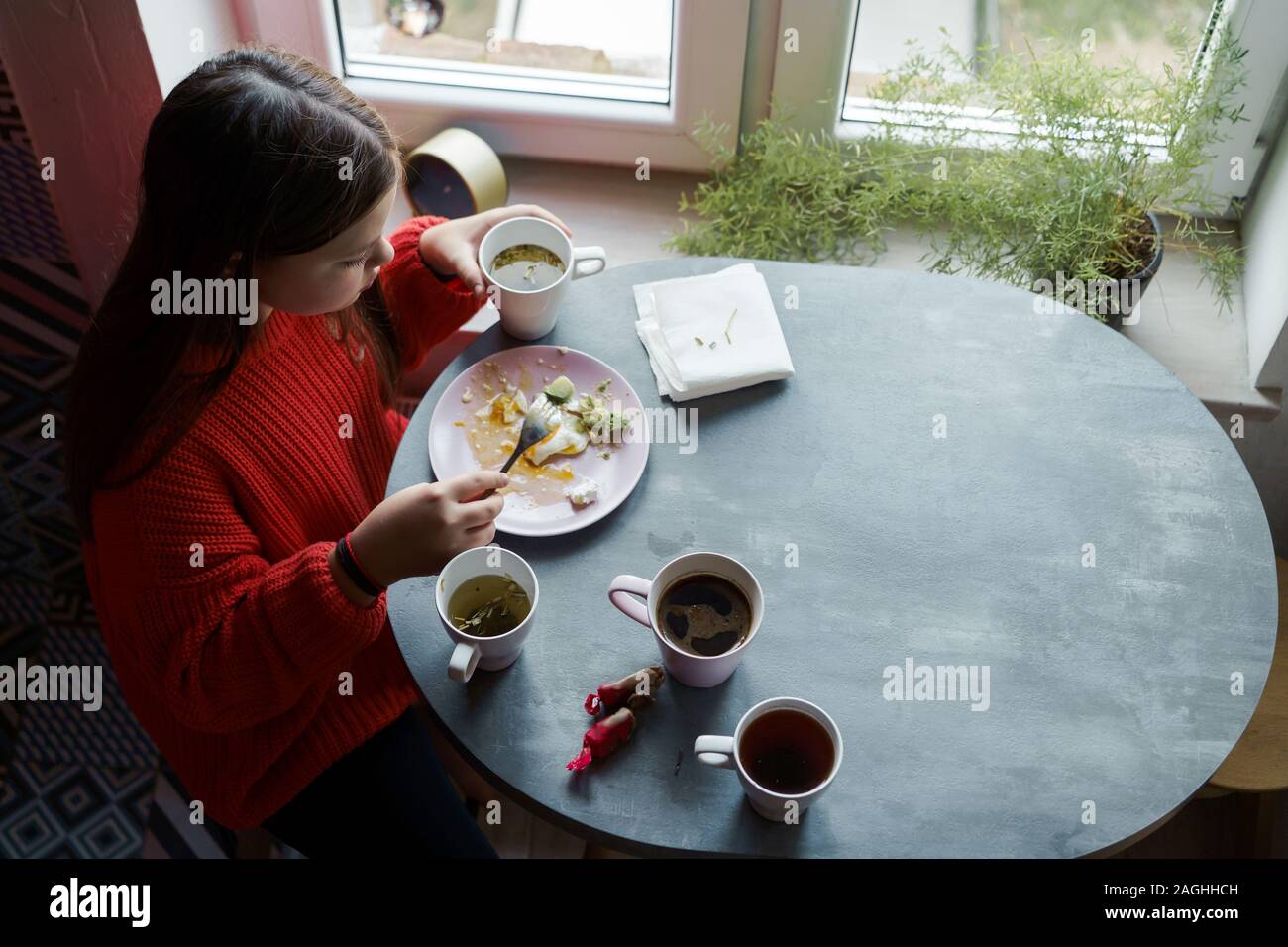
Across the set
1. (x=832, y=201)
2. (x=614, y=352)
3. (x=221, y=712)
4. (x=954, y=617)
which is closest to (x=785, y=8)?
(x=832, y=201)

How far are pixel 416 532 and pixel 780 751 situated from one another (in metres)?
0.40

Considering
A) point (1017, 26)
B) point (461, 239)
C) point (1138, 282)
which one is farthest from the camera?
point (1017, 26)

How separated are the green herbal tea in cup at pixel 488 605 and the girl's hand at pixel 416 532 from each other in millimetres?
46

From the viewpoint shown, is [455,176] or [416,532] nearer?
[416,532]

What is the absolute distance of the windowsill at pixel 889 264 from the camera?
65.4 inches

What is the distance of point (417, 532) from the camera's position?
1.02 meters

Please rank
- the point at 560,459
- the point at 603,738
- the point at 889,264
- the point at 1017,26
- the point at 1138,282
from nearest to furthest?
the point at 603,738 < the point at 560,459 < the point at 1138,282 < the point at 1017,26 < the point at 889,264

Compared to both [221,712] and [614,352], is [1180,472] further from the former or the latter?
[221,712]

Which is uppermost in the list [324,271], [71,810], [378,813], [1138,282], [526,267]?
[324,271]

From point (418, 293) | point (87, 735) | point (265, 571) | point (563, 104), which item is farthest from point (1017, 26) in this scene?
point (87, 735)

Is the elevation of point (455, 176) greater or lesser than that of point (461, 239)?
lesser

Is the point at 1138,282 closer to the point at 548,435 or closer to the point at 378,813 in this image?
the point at 548,435

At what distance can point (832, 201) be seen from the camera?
5.76 ft

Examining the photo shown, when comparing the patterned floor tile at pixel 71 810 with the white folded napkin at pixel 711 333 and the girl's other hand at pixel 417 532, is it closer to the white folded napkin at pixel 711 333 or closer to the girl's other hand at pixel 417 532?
the girl's other hand at pixel 417 532
